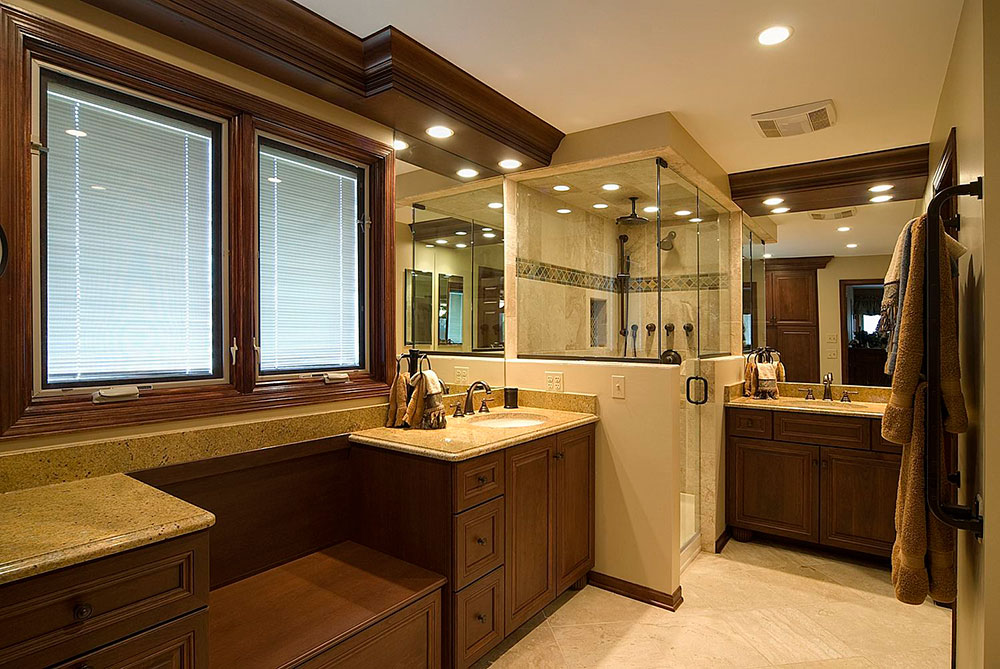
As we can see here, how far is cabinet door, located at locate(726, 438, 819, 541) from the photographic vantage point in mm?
3471

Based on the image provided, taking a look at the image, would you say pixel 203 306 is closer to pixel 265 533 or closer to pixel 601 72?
pixel 265 533

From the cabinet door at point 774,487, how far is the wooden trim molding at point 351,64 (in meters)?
2.51

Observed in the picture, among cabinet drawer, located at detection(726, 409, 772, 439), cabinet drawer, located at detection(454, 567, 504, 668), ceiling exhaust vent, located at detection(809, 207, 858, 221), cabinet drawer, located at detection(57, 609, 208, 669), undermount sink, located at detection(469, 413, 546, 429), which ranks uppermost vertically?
ceiling exhaust vent, located at detection(809, 207, 858, 221)

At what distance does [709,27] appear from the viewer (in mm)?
2084

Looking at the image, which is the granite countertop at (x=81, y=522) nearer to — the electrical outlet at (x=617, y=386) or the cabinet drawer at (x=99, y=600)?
the cabinet drawer at (x=99, y=600)

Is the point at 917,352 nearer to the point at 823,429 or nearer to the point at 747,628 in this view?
the point at 747,628

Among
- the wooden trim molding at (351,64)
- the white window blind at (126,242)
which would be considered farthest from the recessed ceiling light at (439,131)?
the white window blind at (126,242)

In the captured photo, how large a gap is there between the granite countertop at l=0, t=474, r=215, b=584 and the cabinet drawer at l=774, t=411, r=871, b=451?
336 cm

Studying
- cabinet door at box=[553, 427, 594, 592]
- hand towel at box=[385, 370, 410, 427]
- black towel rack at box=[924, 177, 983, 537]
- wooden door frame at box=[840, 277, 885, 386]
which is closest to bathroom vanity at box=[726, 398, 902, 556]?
wooden door frame at box=[840, 277, 885, 386]

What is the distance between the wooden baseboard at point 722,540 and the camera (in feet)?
11.7

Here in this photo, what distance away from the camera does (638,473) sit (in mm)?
2908

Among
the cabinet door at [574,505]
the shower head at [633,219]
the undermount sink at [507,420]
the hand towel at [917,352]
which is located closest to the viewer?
the hand towel at [917,352]

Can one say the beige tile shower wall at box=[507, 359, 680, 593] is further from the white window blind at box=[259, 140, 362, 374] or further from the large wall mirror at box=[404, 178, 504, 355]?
the white window blind at box=[259, 140, 362, 374]

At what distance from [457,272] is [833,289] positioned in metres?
2.77
